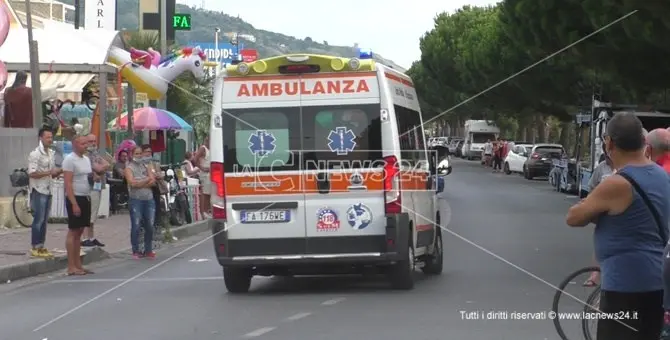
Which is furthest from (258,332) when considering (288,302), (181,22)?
(181,22)

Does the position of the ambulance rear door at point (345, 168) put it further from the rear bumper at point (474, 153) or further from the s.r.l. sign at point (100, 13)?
the rear bumper at point (474, 153)

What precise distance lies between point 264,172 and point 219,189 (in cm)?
55

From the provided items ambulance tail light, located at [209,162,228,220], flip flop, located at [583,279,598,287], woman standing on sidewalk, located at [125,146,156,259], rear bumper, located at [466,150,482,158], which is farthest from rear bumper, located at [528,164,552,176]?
flip flop, located at [583,279,598,287]

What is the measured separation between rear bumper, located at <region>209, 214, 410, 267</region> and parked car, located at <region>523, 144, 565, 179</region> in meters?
37.0

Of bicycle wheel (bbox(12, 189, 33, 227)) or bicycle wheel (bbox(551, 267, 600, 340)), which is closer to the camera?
bicycle wheel (bbox(551, 267, 600, 340))

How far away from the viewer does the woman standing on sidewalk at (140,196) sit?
16500 mm

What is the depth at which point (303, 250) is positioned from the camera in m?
11.9

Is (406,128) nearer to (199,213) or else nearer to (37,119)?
(37,119)

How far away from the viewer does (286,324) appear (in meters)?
10.2

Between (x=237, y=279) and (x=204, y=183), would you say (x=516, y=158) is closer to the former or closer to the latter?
(x=204, y=183)

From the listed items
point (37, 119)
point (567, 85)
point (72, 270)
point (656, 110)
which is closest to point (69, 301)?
point (72, 270)

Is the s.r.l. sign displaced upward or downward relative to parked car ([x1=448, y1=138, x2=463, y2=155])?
upward

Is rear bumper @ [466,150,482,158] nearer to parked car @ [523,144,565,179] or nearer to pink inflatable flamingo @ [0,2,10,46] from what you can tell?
parked car @ [523,144,565,179]

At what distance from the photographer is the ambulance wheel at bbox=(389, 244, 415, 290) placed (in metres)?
12.2
